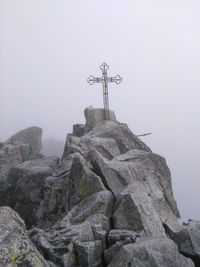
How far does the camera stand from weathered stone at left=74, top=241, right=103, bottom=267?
12.4 metres

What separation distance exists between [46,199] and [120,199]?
4.52 m

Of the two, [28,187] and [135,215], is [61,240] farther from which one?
[28,187]

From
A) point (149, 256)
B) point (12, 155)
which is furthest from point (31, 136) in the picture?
point (149, 256)

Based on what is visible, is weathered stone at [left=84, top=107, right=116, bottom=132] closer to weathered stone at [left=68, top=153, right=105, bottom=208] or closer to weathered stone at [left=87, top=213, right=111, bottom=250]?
weathered stone at [left=68, top=153, right=105, bottom=208]

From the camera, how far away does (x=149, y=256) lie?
11406 mm

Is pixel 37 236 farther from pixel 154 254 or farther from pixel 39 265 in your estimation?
pixel 154 254

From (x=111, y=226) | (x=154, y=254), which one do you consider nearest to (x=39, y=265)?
(x=154, y=254)

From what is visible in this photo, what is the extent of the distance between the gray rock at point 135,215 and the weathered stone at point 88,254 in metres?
2.75

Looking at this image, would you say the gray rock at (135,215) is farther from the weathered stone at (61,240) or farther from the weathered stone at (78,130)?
the weathered stone at (78,130)

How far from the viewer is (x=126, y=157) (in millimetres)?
22828

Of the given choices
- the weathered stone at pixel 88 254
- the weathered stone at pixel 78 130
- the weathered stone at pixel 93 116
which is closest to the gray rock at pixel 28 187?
the weathered stone at pixel 93 116

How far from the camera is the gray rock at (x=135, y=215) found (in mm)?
15383

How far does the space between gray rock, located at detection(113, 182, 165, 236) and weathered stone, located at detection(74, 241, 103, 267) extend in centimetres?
275

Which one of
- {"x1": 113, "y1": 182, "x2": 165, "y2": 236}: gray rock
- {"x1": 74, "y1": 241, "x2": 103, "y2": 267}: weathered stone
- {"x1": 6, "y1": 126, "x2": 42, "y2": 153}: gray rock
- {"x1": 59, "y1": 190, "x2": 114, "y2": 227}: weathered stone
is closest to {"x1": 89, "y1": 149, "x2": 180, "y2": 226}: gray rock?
{"x1": 59, "y1": 190, "x2": 114, "y2": 227}: weathered stone
